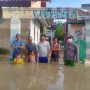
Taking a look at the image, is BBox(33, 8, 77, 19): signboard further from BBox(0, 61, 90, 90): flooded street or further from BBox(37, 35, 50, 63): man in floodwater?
BBox(0, 61, 90, 90): flooded street

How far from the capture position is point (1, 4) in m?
34.8

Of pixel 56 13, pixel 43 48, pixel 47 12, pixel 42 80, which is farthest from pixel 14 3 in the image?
pixel 42 80

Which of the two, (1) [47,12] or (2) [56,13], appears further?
(2) [56,13]

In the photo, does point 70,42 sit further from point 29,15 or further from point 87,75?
point 29,15

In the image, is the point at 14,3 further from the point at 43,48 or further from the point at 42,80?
the point at 42,80

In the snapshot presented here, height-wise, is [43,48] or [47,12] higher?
[47,12]

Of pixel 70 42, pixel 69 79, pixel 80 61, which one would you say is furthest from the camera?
pixel 80 61

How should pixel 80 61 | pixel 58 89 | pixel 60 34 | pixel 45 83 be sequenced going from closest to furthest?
pixel 58 89, pixel 45 83, pixel 80 61, pixel 60 34

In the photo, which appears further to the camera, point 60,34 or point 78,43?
point 60,34

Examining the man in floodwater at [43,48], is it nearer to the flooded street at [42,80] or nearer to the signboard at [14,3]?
the flooded street at [42,80]

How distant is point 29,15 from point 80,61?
527cm

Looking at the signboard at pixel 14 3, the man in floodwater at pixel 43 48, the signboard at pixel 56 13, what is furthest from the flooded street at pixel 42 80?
the signboard at pixel 14 3

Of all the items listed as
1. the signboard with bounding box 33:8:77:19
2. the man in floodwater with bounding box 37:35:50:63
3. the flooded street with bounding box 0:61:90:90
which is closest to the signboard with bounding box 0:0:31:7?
the signboard with bounding box 33:8:77:19

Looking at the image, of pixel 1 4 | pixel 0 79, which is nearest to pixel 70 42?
pixel 0 79
